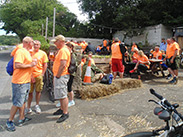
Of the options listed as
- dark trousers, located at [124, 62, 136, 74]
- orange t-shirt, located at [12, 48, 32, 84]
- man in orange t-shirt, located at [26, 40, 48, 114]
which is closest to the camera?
orange t-shirt, located at [12, 48, 32, 84]

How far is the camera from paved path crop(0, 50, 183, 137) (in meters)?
3.35

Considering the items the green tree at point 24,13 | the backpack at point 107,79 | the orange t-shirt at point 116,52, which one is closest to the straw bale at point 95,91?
the backpack at point 107,79

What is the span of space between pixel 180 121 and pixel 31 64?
2.78 metres

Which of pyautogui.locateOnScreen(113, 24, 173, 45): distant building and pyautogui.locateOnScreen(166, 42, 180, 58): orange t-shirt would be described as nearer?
pyautogui.locateOnScreen(166, 42, 180, 58): orange t-shirt

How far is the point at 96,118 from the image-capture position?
394cm

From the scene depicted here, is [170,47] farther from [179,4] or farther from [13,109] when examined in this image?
[179,4]

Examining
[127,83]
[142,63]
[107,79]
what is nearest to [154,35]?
[142,63]

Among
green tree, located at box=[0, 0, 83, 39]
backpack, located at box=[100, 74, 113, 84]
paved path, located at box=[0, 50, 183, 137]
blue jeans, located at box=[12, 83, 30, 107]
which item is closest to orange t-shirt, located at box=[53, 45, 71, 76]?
blue jeans, located at box=[12, 83, 30, 107]

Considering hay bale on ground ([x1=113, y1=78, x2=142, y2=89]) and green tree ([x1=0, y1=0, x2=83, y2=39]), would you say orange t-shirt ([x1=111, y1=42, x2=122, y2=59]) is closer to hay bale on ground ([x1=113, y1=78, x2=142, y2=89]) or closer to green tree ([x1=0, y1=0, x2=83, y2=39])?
hay bale on ground ([x1=113, y1=78, x2=142, y2=89])

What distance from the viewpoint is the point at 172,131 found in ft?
5.69

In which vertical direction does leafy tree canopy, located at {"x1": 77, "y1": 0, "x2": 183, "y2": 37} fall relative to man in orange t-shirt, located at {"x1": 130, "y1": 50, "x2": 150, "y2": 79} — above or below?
above

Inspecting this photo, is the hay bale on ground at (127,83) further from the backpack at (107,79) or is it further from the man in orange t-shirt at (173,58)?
the man in orange t-shirt at (173,58)

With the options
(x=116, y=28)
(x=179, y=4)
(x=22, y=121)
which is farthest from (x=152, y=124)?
(x=116, y=28)

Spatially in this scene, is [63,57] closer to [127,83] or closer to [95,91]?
[95,91]
